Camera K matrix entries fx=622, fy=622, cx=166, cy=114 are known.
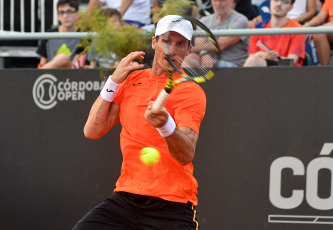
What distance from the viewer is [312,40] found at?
19.8ft

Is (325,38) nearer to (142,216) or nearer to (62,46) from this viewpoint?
(62,46)

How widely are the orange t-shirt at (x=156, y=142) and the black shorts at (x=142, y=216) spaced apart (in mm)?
55

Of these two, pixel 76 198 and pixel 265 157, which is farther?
pixel 76 198

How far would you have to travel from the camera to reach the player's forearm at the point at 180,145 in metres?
A: 3.44

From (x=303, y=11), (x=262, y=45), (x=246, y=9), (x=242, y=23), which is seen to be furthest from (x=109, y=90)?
(x=303, y=11)

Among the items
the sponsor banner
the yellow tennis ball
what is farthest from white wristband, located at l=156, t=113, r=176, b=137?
the sponsor banner

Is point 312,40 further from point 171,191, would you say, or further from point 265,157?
point 171,191

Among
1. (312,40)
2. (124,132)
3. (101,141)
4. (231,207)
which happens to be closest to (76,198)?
(101,141)

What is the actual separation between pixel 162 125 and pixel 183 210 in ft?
2.40

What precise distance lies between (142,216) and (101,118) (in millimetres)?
684

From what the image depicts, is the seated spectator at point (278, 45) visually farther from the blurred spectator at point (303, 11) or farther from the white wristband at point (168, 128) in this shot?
the white wristband at point (168, 128)

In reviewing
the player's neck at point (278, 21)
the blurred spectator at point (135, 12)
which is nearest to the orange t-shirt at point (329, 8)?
the player's neck at point (278, 21)

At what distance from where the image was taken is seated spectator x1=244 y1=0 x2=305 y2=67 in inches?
233

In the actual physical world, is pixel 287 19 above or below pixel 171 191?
above
